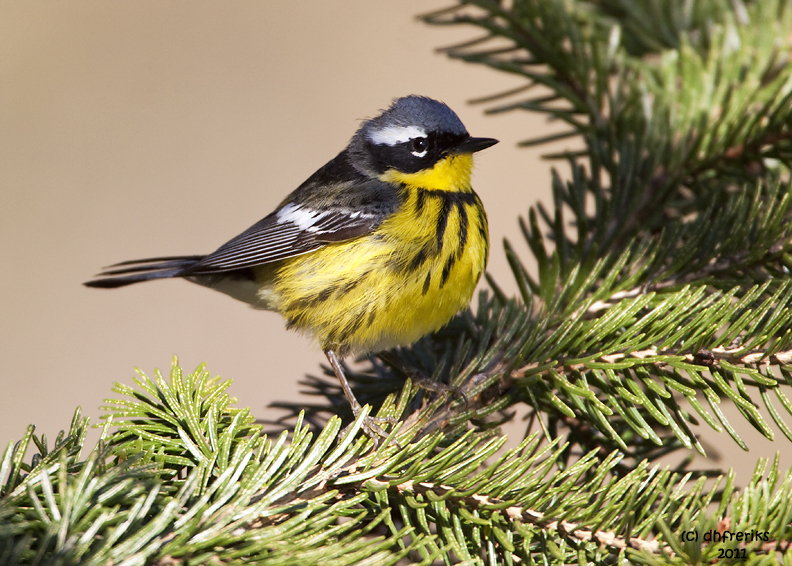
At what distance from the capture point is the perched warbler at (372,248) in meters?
2.62

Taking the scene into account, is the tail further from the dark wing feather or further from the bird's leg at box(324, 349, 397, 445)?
the bird's leg at box(324, 349, 397, 445)

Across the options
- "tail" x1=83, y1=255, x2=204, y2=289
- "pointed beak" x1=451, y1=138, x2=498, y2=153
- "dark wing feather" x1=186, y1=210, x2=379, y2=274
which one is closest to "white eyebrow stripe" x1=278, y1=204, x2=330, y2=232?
"dark wing feather" x1=186, y1=210, x2=379, y2=274

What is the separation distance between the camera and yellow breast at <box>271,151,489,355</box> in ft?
8.42

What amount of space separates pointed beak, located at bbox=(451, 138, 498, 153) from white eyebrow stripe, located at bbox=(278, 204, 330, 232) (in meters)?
0.64

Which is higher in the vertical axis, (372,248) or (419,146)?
(419,146)

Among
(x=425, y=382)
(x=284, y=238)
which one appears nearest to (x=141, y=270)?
(x=284, y=238)

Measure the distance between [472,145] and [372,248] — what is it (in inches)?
25.6

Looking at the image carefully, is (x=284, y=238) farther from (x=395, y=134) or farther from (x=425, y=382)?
(x=425, y=382)

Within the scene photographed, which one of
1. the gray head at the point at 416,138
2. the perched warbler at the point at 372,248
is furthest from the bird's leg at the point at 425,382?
the gray head at the point at 416,138

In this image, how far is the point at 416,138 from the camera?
306 centimetres

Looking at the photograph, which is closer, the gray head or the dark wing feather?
the dark wing feather

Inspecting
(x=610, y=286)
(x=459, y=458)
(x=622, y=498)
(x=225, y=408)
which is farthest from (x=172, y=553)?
(x=610, y=286)

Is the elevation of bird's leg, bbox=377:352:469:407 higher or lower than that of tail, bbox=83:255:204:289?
lower

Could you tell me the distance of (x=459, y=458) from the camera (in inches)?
60.8
